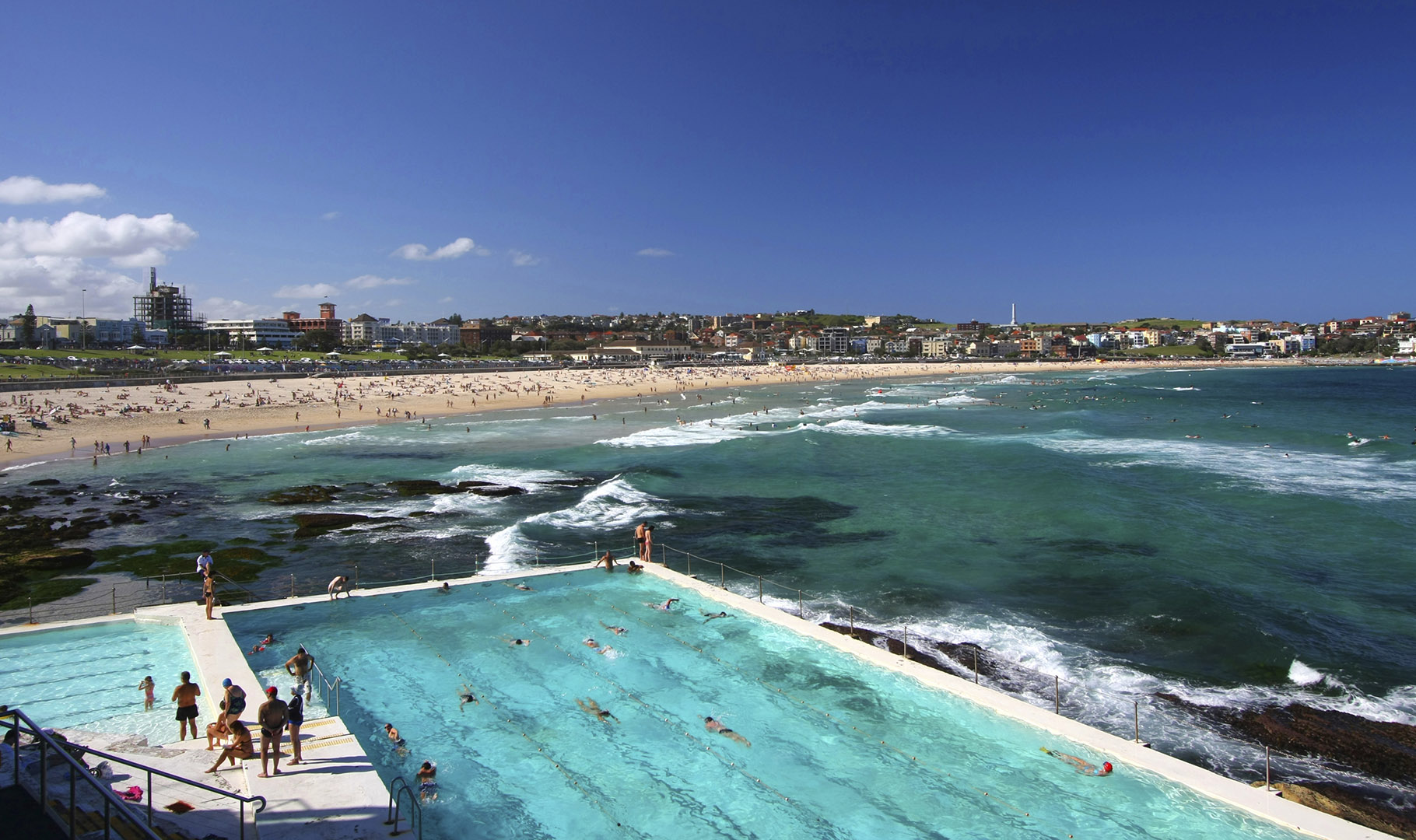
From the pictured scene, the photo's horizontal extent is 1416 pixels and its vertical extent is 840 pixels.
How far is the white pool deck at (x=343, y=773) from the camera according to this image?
22.5 feet

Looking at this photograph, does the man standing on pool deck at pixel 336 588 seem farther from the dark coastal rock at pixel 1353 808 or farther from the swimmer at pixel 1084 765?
the dark coastal rock at pixel 1353 808

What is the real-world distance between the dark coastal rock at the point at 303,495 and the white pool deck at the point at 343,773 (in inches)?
626

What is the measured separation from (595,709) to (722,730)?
1783mm

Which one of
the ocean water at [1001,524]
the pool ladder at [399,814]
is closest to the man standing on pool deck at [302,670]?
the pool ladder at [399,814]

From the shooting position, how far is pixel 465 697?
1045cm

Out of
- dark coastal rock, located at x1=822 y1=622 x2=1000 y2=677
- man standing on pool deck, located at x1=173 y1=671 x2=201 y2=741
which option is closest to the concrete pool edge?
dark coastal rock, located at x1=822 y1=622 x2=1000 y2=677

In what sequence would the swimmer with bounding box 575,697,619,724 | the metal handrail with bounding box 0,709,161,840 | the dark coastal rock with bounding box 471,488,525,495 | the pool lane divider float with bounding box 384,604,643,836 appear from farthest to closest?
the dark coastal rock with bounding box 471,488,525,495
the swimmer with bounding box 575,697,619,724
the pool lane divider float with bounding box 384,604,643,836
the metal handrail with bounding box 0,709,161,840

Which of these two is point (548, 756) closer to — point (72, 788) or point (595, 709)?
point (595, 709)

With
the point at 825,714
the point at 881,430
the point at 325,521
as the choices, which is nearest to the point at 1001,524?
the point at 825,714

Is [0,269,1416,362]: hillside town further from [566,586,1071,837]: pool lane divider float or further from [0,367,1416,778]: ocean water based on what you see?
[566,586,1071,837]: pool lane divider float

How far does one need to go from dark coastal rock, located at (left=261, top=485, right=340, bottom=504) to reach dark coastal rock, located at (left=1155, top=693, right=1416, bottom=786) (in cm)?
2552

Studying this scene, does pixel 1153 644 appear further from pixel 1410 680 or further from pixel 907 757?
pixel 907 757

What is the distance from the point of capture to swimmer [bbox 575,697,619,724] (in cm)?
993

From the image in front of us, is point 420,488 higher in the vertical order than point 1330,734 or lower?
higher
